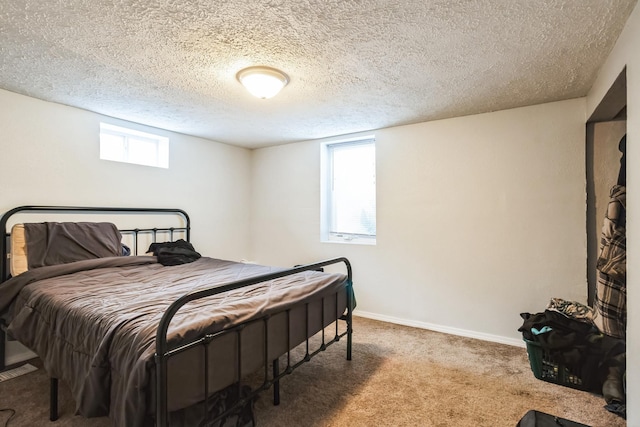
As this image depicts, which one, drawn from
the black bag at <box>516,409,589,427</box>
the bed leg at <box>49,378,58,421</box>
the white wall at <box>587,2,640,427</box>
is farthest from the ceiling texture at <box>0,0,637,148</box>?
the black bag at <box>516,409,589,427</box>

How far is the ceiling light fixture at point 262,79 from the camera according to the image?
216 centimetres

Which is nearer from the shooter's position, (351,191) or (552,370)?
(552,370)

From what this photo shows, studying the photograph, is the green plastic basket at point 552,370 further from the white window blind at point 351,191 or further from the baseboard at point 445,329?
the white window blind at point 351,191

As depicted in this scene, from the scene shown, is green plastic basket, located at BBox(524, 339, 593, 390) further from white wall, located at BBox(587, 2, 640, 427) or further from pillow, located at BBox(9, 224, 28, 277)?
pillow, located at BBox(9, 224, 28, 277)

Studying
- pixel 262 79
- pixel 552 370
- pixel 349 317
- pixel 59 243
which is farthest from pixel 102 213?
pixel 552 370

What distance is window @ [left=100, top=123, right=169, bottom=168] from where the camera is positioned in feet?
10.9

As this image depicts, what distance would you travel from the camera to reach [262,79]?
2.19 metres

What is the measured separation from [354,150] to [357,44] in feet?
7.17

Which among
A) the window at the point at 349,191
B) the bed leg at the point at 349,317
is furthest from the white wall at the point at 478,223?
the bed leg at the point at 349,317

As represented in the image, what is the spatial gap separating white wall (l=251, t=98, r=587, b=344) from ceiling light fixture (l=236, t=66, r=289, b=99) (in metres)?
1.74

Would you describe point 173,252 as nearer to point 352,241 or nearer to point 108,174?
point 108,174

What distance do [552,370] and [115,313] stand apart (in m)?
2.81

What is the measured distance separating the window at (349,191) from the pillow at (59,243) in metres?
2.32

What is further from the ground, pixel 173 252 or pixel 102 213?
pixel 102 213
